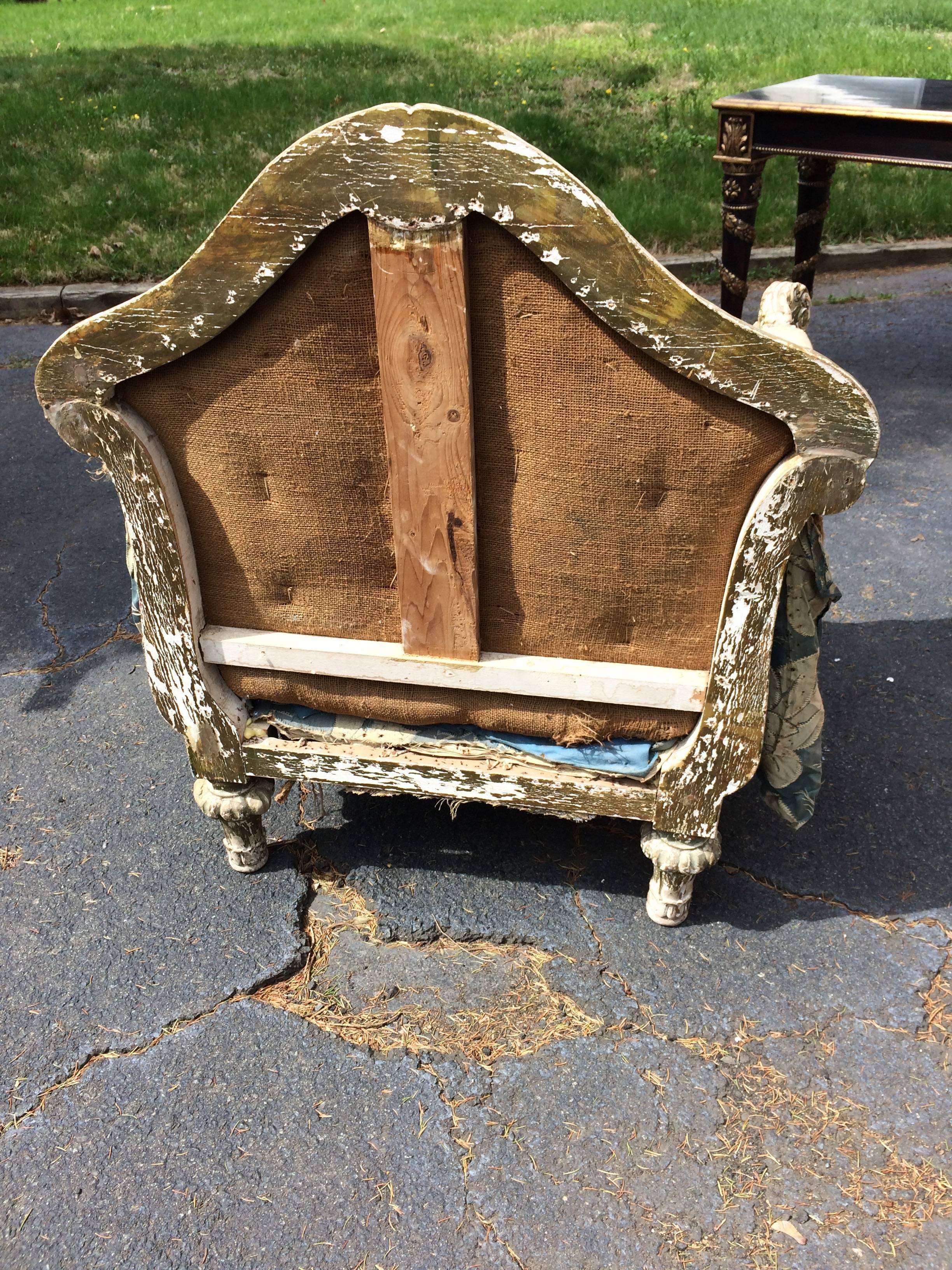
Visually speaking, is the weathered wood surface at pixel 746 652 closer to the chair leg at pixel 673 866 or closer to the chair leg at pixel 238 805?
the chair leg at pixel 673 866

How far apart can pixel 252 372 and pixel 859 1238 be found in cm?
171

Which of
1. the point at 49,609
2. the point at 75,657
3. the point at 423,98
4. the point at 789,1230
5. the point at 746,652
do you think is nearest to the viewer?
the point at 789,1230

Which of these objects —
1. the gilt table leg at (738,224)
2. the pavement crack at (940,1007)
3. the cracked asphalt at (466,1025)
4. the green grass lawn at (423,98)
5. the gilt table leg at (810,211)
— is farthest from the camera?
the green grass lawn at (423,98)

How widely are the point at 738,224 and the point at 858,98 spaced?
0.62 meters

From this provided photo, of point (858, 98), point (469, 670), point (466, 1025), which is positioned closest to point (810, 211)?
point (858, 98)

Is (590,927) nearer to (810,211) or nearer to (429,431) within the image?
(429,431)

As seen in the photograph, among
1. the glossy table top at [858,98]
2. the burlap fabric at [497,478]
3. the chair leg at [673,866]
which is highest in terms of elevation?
the glossy table top at [858,98]

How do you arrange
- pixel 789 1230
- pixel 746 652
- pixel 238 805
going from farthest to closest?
pixel 238 805, pixel 746 652, pixel 789 1230

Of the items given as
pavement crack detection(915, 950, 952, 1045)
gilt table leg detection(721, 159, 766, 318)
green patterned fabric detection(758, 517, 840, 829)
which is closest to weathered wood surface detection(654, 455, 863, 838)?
green patterned fabric detection(758, 517, 840, 829)

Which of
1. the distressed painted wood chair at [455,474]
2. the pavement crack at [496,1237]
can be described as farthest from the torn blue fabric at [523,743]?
the pavement crack at [496,1237]

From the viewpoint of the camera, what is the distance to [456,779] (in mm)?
2066

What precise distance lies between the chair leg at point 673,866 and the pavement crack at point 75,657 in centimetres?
179

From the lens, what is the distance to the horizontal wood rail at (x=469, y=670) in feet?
6.21

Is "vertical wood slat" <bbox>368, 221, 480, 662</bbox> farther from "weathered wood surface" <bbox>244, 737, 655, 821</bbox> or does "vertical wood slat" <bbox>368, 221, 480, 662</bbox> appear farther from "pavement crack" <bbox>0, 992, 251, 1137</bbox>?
"pavement crack" <bbox>0, 992, 251, 1137</bbox>
